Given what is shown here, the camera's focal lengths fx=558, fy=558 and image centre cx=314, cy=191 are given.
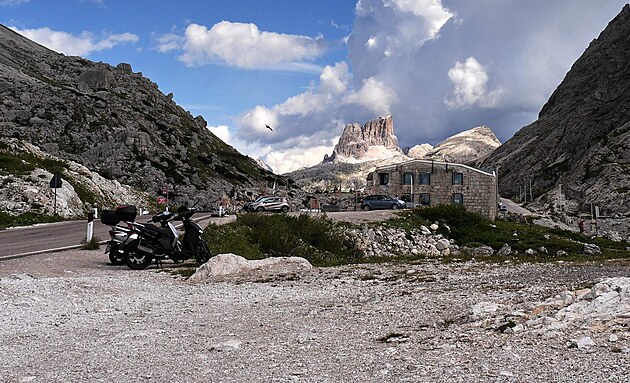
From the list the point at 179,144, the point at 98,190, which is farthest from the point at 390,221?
the point at 179,144

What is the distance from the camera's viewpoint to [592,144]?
12456 centimetres

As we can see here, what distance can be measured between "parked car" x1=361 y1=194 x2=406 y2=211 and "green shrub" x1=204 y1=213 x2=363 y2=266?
25.2 m

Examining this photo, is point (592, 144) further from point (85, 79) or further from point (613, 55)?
point (85, 79)

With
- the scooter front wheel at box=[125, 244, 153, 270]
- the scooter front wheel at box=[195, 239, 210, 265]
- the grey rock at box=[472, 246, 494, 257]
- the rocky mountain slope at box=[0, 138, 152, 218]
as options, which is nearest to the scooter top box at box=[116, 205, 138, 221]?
the scooter front wheel at box=[125, 244, 153, 270]

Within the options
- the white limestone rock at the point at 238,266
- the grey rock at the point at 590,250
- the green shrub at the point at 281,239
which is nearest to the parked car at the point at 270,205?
the green shrub at the point at 281,239

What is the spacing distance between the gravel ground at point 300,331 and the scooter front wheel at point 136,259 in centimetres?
185

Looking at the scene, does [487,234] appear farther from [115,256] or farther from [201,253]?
[115,256]

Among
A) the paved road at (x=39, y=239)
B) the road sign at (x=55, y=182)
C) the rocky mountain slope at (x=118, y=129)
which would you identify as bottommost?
the paved road at (x=39, y=239)

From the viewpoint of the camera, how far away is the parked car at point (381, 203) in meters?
57.9

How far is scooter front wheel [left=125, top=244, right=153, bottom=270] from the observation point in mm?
16000

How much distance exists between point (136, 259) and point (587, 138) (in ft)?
434

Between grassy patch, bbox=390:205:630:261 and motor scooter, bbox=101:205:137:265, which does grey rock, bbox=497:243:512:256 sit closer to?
grassy patch, bbox=390:205:630:261

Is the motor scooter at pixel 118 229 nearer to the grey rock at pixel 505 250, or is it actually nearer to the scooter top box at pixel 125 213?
the scooter top box at pixel 125 213

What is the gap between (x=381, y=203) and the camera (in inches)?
2311
